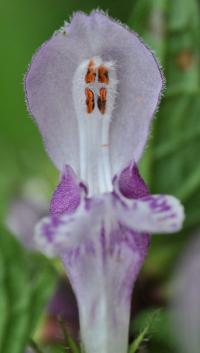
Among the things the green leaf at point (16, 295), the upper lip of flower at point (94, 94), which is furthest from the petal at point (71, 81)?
the green leaf at point (16, 295)

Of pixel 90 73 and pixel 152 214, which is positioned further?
pixel 90 73

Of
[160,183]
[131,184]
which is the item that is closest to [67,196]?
[131,184]

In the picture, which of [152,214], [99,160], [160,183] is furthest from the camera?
[160,183]

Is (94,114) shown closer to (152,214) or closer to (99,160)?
(99,160)

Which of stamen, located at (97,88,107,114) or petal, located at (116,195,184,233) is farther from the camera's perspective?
stamen, located at (97,88,107,114)

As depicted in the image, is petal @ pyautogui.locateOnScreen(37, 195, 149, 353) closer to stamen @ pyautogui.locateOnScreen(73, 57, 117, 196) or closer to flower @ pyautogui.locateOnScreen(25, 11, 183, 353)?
flower @ pyautogui.locateOnScreen(25, 11, 183, 353)

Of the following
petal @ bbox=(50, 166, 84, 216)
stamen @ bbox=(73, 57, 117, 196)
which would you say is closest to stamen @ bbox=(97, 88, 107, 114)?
stamen @ bbox=(73, 57, 117, 196)

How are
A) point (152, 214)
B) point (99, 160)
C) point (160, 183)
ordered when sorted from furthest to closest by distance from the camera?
point (160, 183), point (99, 160), point (152, 214)
